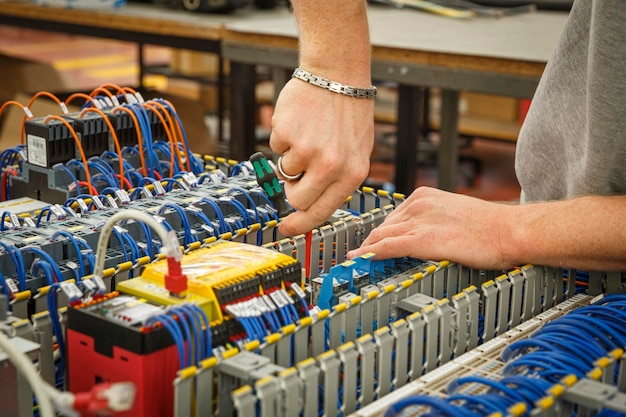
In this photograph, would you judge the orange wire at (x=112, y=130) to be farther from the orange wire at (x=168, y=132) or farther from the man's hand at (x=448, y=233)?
the man's hand at (x=448, y=233)

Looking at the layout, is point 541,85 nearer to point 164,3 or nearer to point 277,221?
point 277,221

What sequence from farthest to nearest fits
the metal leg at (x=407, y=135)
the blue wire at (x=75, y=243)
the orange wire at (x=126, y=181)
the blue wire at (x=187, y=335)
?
the metal leg at (x=407, y=135)
the orange wire at (x=126, y=181)
the blue wire at (x=75, y=243)
the blue wire at (x=187, y=335)

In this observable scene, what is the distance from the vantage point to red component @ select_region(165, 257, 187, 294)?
123cm

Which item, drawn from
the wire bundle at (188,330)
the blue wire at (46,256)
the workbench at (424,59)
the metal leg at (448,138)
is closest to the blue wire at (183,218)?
the blue wire at (46,256)

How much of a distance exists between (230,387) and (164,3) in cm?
358

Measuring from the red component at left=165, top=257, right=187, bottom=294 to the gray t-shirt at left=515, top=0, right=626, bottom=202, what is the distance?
2.58 feet

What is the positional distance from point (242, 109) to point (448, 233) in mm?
2381

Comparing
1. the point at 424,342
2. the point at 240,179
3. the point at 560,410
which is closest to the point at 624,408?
the point at 560,410

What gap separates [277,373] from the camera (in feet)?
3.67

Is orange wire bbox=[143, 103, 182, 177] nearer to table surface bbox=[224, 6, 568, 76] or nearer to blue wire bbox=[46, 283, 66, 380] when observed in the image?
blue wire bbox=[46, 283, 66, 380]

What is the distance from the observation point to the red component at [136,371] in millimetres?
1136

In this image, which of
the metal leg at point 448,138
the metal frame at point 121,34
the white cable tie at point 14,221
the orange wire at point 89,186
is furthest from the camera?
the metal leg at point 448,138

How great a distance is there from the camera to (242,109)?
3.86m

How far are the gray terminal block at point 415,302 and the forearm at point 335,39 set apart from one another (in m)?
0.38
